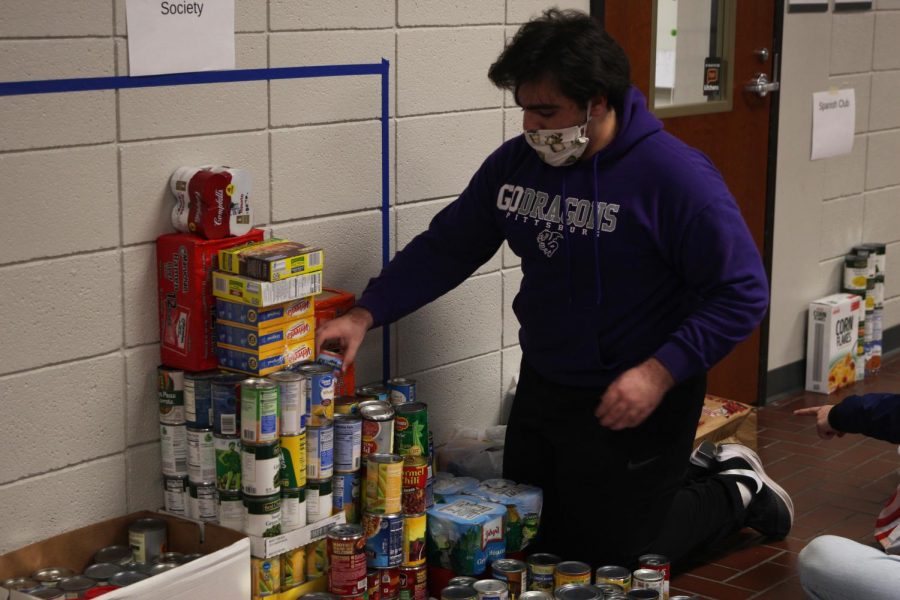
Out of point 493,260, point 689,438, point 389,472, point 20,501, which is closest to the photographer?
point 20,501

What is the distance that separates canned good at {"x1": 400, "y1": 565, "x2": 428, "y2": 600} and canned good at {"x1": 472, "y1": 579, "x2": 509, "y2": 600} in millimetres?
263

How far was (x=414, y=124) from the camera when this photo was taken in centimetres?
379

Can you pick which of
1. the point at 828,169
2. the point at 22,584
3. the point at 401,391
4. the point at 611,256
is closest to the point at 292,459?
the point at 401,391

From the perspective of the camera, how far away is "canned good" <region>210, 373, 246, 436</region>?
3059 mm

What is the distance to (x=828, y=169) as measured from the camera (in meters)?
5.66

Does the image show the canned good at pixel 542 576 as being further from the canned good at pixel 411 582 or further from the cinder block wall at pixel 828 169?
the cinder block wall at pixel 828 169

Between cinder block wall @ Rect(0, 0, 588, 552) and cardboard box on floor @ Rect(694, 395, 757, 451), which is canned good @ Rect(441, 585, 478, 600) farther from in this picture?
cardboard box on floor @ Rect(694, 395, 757, 451)

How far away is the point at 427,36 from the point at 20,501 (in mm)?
1693

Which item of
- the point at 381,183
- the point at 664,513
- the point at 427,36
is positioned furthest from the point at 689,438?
the point at 427,36

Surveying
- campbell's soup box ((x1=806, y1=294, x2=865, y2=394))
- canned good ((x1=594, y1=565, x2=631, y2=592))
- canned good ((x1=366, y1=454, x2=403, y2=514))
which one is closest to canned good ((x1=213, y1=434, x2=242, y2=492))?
canned good ((x1=366, y1=454, x2=403, y2=514))

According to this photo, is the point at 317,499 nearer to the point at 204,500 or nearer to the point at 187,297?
the point at 204,500

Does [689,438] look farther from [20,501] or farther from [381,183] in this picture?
[20,501]

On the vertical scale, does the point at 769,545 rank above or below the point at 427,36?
below

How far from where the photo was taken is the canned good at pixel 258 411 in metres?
2.98
